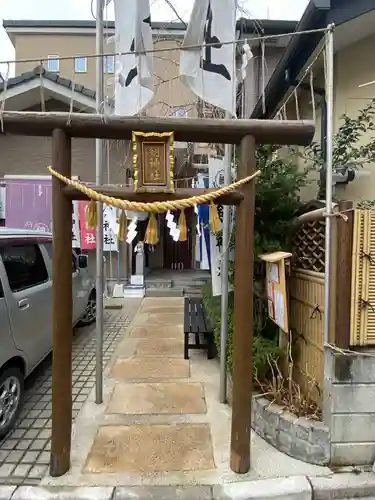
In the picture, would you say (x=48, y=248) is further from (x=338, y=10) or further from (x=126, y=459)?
(x=338, y=10)

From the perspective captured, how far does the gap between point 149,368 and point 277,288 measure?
2760 millimetres

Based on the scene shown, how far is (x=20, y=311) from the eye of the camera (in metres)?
4.23

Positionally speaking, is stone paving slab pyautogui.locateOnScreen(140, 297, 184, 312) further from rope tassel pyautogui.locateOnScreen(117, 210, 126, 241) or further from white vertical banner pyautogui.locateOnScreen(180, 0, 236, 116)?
white vertical banner pyautogui.locateOnScreen(180, 0, 236, 116)

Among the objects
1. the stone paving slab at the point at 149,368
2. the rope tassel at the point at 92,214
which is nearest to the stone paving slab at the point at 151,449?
the stone paving slab at the point at 149,368

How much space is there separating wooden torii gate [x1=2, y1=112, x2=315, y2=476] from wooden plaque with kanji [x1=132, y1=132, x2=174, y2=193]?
74 mm

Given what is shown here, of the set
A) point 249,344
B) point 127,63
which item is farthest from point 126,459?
point 127,63

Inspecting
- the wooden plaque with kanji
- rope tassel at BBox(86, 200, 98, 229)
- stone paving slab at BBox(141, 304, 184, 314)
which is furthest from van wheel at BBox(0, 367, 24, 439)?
stone paving slab at BBox(141, 304, 184, 314)

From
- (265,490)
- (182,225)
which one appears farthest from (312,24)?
(265,490)

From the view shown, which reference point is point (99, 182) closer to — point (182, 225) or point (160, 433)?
point (182, 225)

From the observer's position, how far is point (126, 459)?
133 inches

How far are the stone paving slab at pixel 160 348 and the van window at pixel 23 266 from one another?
7.22 ft

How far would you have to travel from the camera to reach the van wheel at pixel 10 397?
3750mm

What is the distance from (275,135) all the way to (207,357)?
413cm

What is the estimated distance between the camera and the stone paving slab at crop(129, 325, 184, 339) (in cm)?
736
